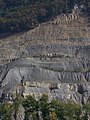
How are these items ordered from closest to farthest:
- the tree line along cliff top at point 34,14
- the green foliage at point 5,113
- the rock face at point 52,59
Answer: the green foliage at point 5,113 → the rock face at point 52,59 → the tree line along cliff top at point 34,14

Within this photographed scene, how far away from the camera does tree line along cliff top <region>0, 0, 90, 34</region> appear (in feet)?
477

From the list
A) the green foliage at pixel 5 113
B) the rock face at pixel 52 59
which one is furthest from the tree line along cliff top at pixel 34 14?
the green foliage at pixel 5 113

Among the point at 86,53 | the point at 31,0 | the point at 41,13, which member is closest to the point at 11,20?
the point at 41,13

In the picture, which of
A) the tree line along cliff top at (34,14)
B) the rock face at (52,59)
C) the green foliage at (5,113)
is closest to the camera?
the green foliage at (5,113)

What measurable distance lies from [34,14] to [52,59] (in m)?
30.4

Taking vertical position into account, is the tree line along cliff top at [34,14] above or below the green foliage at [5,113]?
above

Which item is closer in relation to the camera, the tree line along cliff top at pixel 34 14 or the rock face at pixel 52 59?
the rock face at pixel 52 59

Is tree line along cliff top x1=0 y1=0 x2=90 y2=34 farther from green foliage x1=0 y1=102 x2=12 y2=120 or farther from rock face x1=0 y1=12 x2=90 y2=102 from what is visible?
green foliage x1=0 y1=102 x2=12 y2=120

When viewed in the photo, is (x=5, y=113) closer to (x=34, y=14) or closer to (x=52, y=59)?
(x=52, y=59)

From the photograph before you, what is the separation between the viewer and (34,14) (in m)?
148

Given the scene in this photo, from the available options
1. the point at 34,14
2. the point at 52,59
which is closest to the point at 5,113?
the point at 52,59

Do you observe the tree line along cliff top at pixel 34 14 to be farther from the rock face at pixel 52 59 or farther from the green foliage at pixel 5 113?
the green foliage at pixel 5 113

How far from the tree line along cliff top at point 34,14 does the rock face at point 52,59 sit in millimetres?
5615

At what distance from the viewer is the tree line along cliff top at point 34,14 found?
5728 inches
